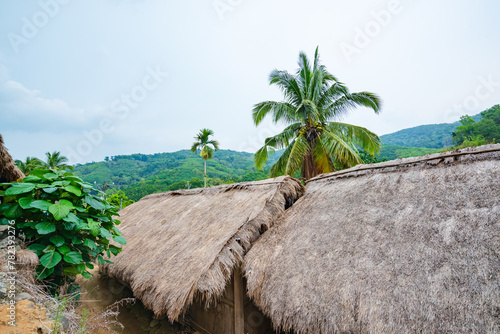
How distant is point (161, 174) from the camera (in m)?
39.7

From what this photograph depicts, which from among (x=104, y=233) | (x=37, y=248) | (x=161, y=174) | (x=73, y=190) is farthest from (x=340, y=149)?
(x=161, y=174)

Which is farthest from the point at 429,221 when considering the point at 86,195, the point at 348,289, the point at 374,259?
the point at 86,195

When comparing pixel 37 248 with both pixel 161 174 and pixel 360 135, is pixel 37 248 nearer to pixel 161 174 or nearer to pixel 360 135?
pixel 360 135

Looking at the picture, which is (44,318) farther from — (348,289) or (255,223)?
(348,289)

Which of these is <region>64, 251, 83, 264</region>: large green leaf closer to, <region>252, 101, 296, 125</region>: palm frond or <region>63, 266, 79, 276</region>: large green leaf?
<region>63, 266, 79, 276</region>: large green leaf

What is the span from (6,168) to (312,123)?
7.93m

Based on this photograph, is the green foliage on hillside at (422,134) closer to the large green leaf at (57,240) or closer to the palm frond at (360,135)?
the palm frond at (360,135)

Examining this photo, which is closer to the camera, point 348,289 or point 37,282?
point 348,289

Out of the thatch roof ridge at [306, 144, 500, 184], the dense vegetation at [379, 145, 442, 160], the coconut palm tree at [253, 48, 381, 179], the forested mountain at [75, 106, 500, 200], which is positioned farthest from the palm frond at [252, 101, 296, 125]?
the dense vegetation at [379, 145, 442, 160]

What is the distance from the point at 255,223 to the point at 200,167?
43002mm

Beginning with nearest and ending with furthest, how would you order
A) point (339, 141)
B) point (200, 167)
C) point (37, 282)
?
point (37, 282) → point (339, 141) → point (200, 167)

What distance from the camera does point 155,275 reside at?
3789 millimetres

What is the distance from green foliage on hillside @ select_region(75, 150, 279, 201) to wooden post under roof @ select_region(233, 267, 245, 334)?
24.5 meters

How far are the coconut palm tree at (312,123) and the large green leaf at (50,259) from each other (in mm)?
6389
